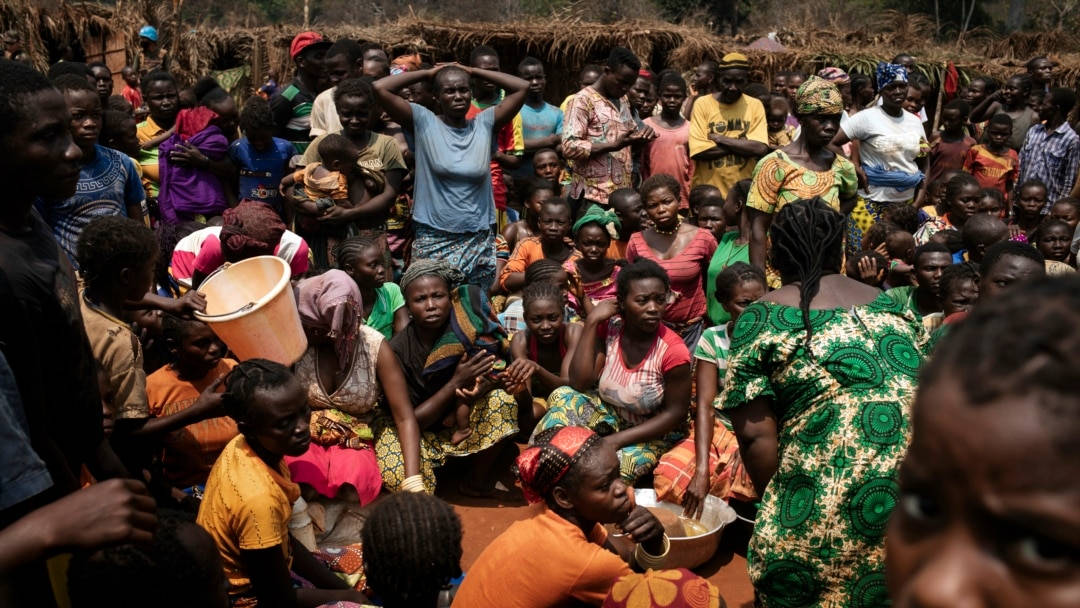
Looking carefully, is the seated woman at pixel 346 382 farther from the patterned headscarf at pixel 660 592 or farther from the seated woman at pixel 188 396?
the patterned headscarf at pixel 660 592

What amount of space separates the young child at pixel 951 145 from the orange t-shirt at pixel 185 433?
7.22 meters

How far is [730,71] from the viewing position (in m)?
7.42

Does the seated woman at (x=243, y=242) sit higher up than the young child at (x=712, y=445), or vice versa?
the seated woman at (x=243, y=242)

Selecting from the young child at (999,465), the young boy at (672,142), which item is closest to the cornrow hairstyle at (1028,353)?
the young child at (999,465)

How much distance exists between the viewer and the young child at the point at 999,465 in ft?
2.38

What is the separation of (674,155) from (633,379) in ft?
11.9

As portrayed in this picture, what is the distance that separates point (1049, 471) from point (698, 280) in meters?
5.09

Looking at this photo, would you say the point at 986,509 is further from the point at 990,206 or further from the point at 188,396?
the point at 990,206

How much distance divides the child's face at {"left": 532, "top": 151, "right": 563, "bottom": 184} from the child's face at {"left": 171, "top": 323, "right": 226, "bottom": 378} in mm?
4030

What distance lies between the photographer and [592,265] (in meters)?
6.01

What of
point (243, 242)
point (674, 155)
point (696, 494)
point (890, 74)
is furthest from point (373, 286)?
point (890, 74)

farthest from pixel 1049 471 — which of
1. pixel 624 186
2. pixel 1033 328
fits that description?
pixel 624 186

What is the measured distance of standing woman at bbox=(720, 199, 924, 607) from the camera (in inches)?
95.8

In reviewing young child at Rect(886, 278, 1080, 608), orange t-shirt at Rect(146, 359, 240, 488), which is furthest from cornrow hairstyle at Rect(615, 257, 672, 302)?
young child at Rect(886, 278, 1080, 608)
